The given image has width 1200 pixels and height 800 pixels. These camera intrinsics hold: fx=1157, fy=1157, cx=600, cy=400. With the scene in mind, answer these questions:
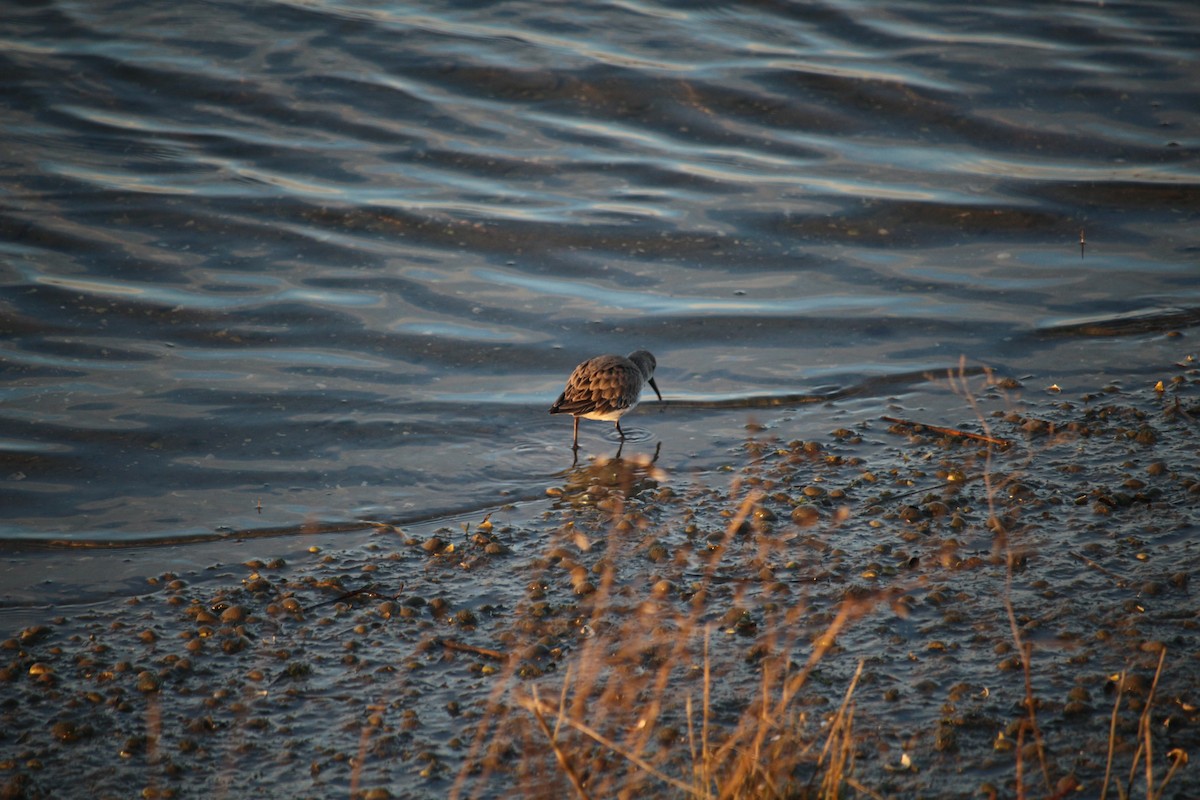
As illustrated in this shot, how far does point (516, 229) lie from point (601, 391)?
14.1ft

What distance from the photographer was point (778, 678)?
5.04 metres

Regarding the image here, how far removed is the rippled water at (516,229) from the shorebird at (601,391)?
1.41ft

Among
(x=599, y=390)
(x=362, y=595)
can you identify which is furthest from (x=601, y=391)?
(x=362, y=595)

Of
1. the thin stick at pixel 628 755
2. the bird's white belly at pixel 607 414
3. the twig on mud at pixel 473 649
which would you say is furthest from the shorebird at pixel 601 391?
the thin stick at pixel 628 755

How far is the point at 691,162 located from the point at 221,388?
21.6ft

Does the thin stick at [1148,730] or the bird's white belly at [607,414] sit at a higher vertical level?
the bird's white belly at [607,414]

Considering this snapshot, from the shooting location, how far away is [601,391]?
7953 millimetres

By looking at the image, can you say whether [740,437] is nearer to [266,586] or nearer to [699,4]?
[266,586]

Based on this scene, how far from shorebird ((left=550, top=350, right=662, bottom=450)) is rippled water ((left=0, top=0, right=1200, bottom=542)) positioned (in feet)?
1.41

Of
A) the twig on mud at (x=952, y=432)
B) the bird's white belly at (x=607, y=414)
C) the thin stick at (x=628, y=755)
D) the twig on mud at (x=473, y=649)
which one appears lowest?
the twig on mud at (x=473, y=649)

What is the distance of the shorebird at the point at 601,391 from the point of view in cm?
795

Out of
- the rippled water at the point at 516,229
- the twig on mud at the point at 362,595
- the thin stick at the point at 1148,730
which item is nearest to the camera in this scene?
the thin stick at the point at 1148,730

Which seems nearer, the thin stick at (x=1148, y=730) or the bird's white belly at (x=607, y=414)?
the thin stick at (x=1148, y=730)

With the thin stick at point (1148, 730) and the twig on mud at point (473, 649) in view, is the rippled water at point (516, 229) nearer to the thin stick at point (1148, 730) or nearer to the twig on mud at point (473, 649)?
the twig on mud at point (473, 649)
